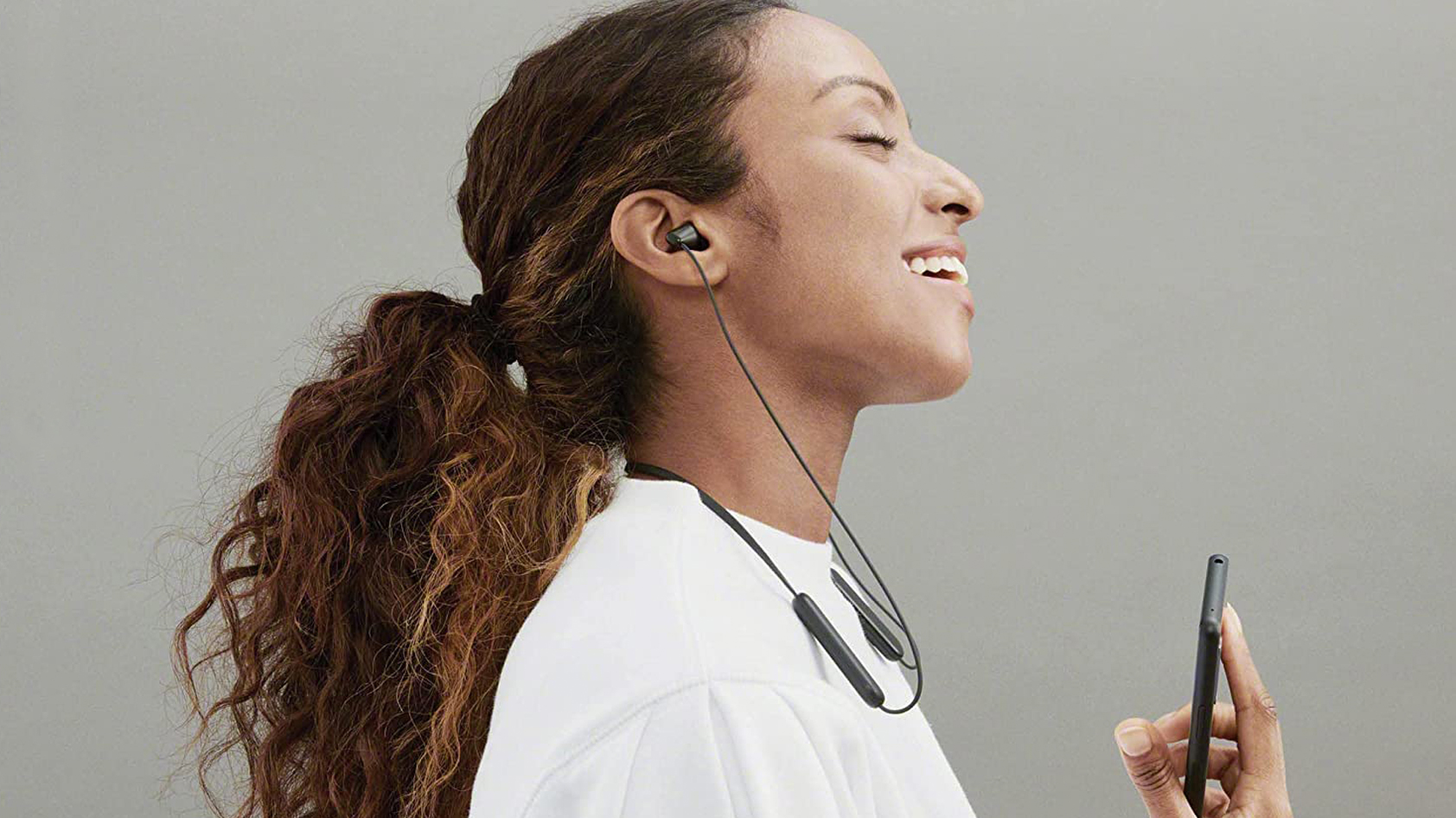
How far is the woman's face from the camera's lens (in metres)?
1.35

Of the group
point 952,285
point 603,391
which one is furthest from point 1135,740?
point 603,391

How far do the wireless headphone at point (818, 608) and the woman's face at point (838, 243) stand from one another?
27 mm

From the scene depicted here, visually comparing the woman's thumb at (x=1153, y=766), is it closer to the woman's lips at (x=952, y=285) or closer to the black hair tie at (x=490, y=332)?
the woman's lips at (x=952, y=285)

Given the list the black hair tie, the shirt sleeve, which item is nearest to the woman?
the black hair tie

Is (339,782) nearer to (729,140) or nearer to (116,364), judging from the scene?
(729,140)

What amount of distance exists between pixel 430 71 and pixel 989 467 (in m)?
1.22

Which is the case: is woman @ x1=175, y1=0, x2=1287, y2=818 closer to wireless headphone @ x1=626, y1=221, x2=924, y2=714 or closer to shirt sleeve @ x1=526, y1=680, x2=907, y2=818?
wireless headphone @ x1=626, y1=221, x2=924, y2=714

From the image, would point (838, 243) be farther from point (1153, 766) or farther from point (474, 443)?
point (1153, 766)

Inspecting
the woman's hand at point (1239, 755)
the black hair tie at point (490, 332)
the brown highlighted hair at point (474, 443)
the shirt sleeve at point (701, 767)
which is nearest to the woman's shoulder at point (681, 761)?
the shirt sleeve at point (701, 767)

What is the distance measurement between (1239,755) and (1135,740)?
175mm

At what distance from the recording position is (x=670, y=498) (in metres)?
1.32

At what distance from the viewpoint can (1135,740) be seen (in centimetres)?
134

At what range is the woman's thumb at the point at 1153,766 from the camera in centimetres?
134

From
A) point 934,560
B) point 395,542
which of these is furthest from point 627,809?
point 934,560
